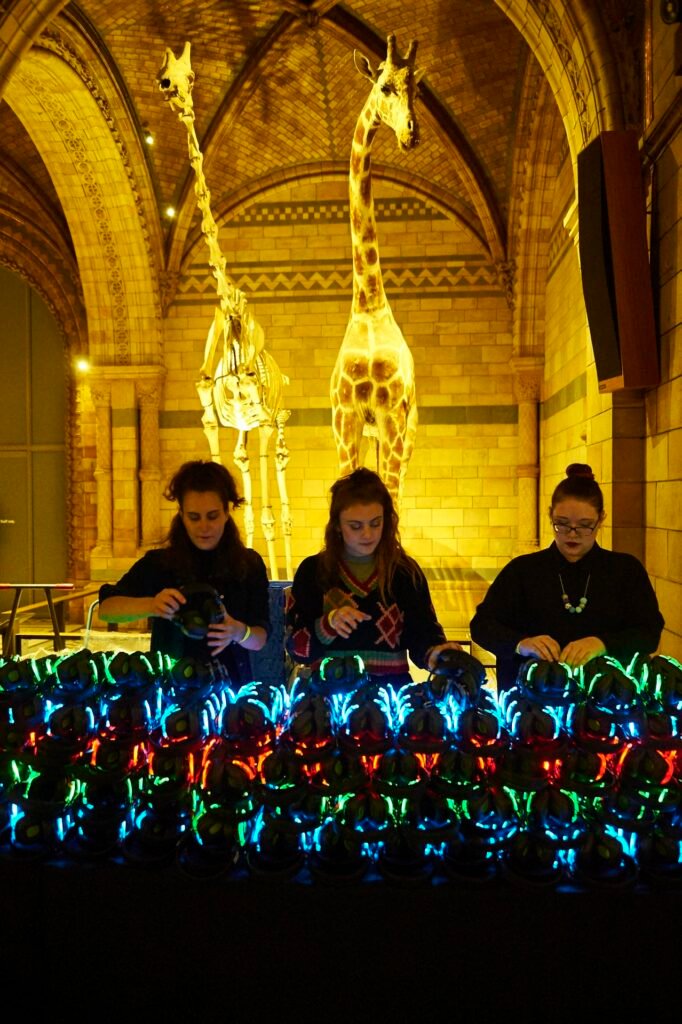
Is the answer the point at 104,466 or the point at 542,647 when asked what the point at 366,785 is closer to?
the point at 542,647

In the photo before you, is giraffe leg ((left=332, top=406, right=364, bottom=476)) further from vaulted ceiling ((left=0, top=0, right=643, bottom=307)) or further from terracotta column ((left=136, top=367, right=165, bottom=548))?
terracotta column ((left=136, top=367, right=165, bottom=548))

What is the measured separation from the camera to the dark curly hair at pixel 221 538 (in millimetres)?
1931

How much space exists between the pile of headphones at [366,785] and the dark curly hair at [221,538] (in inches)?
26.7

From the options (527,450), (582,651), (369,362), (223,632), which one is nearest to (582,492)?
(582,651)

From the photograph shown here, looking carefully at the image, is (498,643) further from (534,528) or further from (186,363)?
(186,363)

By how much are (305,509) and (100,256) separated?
3.76 metres

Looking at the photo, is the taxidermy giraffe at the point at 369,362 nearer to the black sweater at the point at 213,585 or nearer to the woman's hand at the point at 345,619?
the black sweater at the point at 213,585

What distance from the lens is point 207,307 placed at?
352 inches

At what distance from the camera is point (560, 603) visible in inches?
76.6

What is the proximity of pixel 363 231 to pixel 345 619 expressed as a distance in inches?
153

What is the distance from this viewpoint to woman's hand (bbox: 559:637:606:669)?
161cm

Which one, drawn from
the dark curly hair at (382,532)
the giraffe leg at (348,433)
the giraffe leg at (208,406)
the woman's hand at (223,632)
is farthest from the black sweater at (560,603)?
the giraffe leg at (208,406)

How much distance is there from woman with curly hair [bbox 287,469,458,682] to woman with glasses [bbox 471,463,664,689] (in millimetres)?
189

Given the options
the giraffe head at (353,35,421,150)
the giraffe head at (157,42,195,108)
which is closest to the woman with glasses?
the giraffe head at (353,35,421,150)
